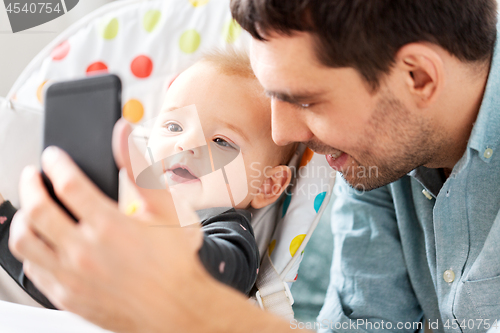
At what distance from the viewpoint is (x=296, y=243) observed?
812mm

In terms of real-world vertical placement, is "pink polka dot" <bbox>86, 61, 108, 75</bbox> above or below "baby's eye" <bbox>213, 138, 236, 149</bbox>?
above

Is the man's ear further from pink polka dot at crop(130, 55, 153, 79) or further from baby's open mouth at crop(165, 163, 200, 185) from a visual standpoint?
pink polka dot at crop(130, 55, 153, 79)

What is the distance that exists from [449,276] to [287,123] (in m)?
0.46

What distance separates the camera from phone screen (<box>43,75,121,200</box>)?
44cm

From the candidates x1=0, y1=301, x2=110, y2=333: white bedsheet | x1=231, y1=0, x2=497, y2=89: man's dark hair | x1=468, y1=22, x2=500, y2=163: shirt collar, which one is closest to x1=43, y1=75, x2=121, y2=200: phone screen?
x1=0, y1=301, x2=110, y2=333: white bedsheet

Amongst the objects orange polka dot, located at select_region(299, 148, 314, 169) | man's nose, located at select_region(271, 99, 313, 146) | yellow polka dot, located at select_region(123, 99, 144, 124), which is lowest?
orange polka dot, located at select_region(299, 148, 314, 169)

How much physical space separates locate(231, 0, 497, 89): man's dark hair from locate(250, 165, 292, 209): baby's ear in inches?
12.1

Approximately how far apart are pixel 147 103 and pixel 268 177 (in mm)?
372

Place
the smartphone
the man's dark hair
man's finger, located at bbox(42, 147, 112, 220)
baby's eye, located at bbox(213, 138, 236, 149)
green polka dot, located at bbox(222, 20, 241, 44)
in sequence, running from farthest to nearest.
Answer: green polka dot, located at bbox(222, 20, 241, 44) → baby's eye, located at bbox(213, 138, 236, 149) → the man's dark hair → the smartphone → man's finger, located at bbox(42, 147, 112, 220)

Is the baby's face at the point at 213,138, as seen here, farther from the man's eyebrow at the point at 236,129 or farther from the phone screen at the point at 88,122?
the phone screen at the point at 88,122

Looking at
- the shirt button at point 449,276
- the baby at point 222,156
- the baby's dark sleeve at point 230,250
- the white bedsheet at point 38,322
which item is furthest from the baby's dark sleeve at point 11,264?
the shirt button at point 449,276

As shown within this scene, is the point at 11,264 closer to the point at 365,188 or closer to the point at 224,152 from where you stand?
the point at 224,152

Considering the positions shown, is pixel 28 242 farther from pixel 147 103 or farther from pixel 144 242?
pixel 147 103

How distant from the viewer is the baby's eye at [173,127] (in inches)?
29.9
